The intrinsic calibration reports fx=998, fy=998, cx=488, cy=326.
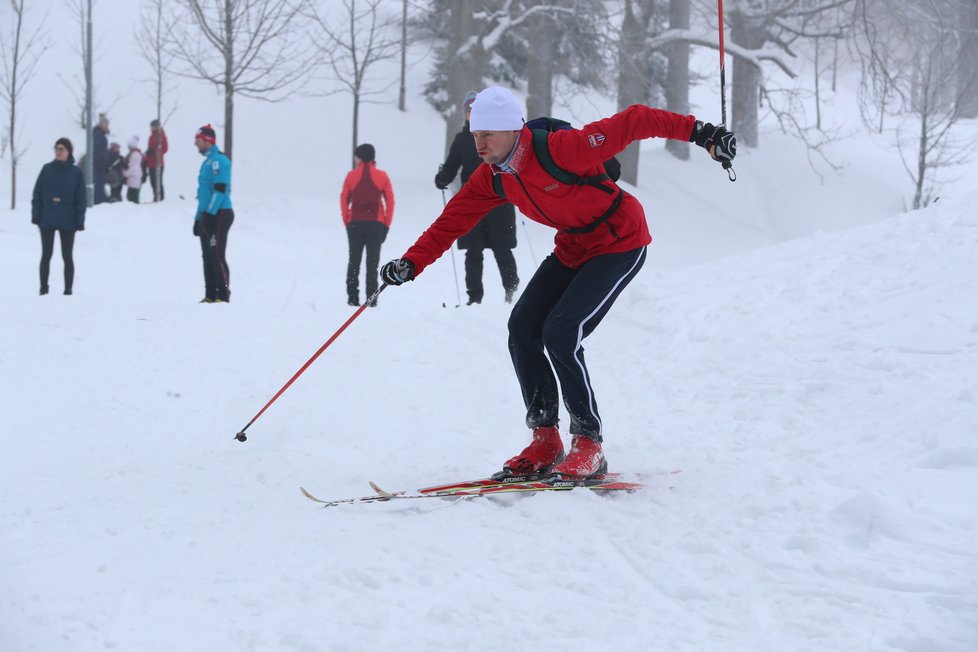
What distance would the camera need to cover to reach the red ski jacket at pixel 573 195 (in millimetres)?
4191

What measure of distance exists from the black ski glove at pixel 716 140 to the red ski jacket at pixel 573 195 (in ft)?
0.14

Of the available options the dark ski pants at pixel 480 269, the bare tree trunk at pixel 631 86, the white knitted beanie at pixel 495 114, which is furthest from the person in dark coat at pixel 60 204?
the bare tree trunk at pixel 631 86

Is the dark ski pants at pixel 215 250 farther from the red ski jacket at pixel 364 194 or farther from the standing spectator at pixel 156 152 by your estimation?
the standing spectator at pixel 156 152

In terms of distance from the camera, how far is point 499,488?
4.39m

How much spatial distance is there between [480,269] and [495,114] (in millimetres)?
5163

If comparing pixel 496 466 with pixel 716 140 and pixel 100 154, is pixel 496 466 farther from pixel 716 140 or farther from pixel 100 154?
pixel 100 154

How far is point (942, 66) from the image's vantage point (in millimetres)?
19781

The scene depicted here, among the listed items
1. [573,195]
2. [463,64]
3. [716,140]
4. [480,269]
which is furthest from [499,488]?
[463,64]

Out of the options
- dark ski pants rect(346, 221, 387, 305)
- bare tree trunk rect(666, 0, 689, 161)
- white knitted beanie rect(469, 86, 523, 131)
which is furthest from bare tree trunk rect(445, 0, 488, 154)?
white knitted beanie rect(469, 86, 523, 131)

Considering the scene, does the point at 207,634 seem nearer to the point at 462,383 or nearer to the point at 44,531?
the point at 44,531

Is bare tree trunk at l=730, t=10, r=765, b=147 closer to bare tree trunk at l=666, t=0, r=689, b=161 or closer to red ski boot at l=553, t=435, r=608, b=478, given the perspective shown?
bare tree trunk at l=666, t=0, r=689, b=161

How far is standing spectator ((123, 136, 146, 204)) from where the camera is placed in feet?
68.8

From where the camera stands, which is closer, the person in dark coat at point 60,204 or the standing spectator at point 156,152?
the person in dark coat at point 60,204

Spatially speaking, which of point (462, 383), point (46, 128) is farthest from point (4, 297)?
point (46, 128)
